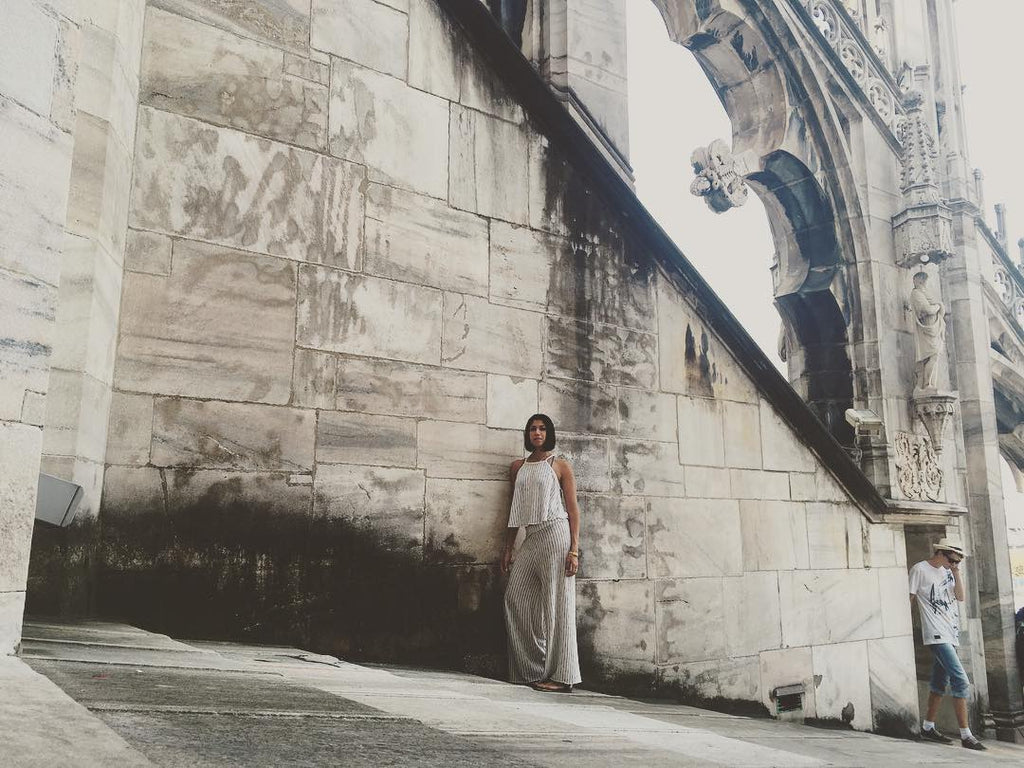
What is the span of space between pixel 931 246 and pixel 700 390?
19.8 feet

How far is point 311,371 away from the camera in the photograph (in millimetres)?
3988

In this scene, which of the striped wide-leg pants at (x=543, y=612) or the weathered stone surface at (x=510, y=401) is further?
the weathered stone surface at (x=510, y=401)

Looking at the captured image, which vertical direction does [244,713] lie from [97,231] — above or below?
below

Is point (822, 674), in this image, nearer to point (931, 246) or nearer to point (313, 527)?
point (313, 527)

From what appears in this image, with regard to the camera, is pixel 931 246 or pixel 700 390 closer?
pixel 700 390

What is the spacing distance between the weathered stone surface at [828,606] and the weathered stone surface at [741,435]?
0.79m

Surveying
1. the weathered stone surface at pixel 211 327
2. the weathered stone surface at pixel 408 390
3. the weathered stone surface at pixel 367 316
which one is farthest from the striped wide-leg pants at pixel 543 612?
the weathered stone surface at pixel 211 327

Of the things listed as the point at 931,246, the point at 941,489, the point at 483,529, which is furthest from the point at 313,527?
the point at 931,246

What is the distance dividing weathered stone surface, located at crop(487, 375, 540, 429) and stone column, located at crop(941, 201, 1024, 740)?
7.67 m

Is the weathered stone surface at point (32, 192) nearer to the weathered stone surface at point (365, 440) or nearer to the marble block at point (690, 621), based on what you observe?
the weathered stone surface at point (365, 440)

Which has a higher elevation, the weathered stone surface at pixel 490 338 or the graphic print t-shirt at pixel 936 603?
the weathered stone surface at pixel 490 338

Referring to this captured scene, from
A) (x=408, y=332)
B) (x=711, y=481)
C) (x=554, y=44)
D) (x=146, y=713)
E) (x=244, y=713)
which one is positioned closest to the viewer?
(x=146, y=713)

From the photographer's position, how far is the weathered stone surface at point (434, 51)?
456cm

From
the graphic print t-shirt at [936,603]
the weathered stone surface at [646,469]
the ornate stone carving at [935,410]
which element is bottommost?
the graphic print t-shirt at [936,603]
